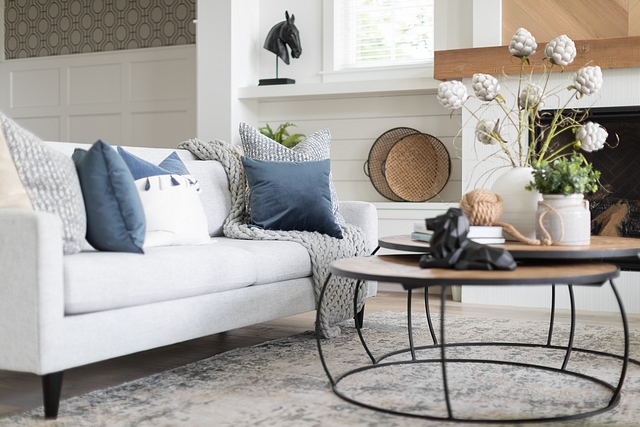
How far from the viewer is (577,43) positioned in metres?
4.24

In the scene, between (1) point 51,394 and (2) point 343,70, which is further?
(2) point 343,70

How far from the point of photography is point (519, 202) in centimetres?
266

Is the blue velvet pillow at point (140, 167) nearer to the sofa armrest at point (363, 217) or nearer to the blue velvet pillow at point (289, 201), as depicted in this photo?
the blue velvet pillow at point (289, 201)

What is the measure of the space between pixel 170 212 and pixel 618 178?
2.82 meters

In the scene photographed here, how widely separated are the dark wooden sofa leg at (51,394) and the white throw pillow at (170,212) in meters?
0.72

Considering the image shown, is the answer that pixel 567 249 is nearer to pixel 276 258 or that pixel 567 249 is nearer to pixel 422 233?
pixel 422 233

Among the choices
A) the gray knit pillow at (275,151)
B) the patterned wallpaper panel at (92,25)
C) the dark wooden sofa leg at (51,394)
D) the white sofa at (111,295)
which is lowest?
the dark wooden sofa leg at (51,394)

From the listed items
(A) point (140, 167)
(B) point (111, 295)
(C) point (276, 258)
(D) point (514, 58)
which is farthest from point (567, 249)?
(D) point (514, 58)

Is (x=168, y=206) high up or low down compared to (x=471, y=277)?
up

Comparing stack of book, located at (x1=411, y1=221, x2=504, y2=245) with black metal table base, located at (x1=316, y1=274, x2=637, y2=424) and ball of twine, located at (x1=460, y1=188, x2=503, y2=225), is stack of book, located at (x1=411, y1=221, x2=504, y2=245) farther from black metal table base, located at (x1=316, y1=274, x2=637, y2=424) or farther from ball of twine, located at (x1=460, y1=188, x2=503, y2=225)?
black metal table base, located at (x1=316, y1=274, x2=637, y2=424)

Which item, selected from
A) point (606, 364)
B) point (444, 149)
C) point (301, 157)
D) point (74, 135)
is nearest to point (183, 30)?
point (74, 135)

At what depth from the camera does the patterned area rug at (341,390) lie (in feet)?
6.93

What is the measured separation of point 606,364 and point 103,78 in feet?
16.8

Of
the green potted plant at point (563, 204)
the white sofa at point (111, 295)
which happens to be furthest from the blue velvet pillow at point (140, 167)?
the green potted plant at point (563, 204)
